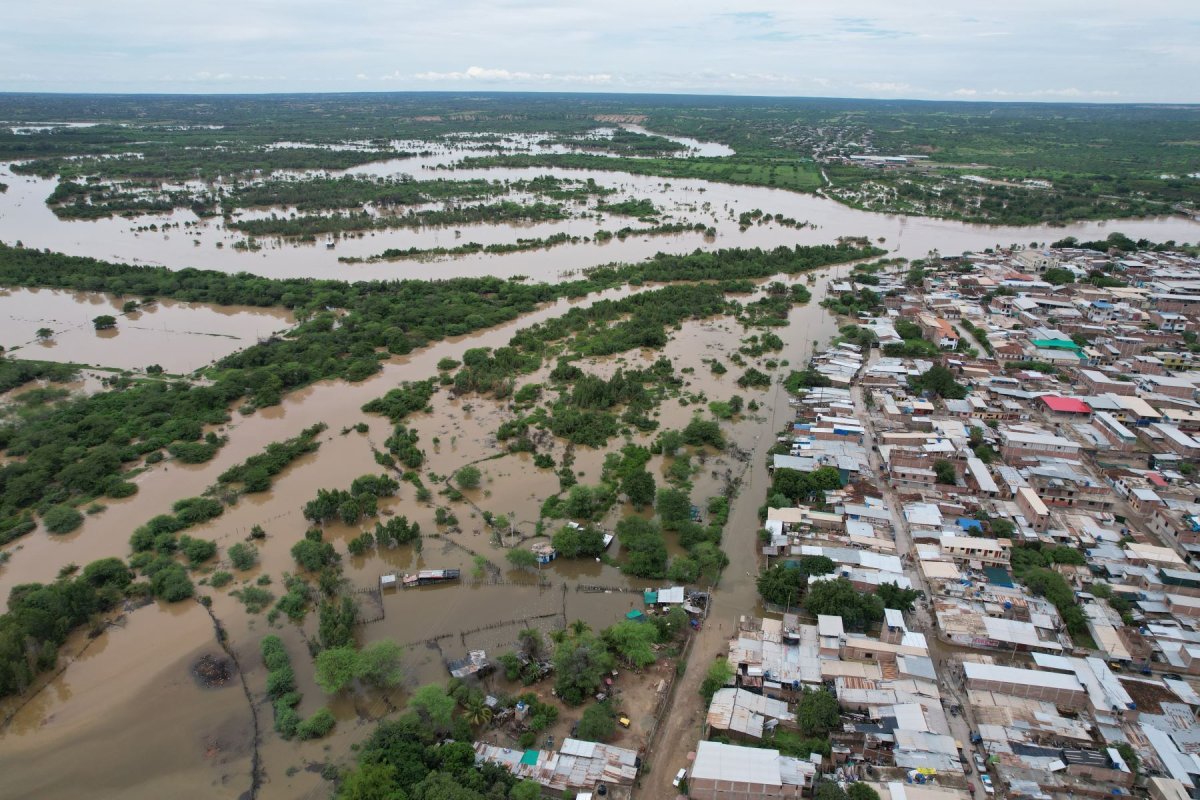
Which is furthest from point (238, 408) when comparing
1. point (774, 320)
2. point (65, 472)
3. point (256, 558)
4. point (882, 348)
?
point (882, 348)

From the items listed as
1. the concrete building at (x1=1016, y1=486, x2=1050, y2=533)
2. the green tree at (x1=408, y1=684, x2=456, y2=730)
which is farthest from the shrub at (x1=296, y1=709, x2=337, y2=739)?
the concrete building at (x1=1016, y1=486, x2=1050, y2=533)

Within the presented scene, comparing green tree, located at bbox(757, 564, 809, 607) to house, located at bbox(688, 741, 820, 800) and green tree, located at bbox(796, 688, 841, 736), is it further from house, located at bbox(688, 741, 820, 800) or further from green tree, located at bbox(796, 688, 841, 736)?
house, located at bbox(688, 741, 820, 800)

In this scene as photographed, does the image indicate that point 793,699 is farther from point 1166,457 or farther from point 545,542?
point 1166,457

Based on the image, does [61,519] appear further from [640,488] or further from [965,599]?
[965,599]

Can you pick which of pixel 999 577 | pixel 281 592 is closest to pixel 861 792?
pixel 999 577

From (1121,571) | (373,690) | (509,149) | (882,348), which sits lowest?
(373,690)
